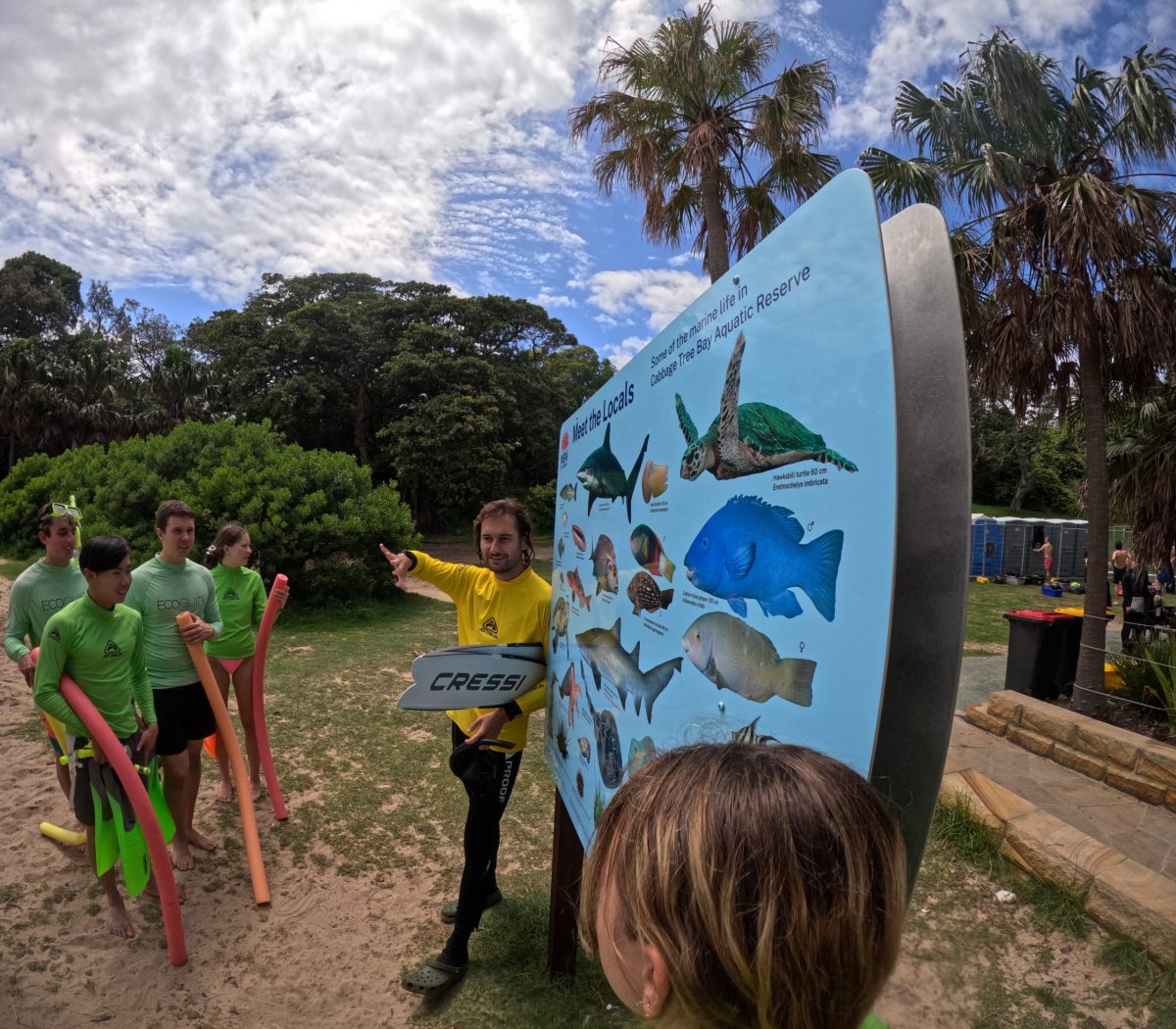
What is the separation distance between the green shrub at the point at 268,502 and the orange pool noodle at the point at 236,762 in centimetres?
819

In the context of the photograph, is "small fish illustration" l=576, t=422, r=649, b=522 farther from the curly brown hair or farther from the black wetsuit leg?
the black wetsuit leg

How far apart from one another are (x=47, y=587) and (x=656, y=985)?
172 inches

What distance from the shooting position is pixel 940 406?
937mm

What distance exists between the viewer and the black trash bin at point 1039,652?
281 inches

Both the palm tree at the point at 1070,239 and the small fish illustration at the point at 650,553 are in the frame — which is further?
the palm tree at the point at 1070,239

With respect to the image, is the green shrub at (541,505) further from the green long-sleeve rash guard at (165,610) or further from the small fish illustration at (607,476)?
the small fish illustration at (607,476)

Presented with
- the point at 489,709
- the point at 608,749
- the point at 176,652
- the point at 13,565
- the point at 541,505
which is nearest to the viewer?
the point at 608,749

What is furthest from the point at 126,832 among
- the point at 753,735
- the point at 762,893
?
the point at 762,893

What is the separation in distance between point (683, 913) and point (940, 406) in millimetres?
704

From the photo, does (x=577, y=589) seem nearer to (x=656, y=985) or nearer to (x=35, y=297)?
(x=656, y=985)

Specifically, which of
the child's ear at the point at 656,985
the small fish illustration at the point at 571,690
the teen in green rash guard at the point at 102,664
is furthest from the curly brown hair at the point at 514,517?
the child's ear at the point at 656,985

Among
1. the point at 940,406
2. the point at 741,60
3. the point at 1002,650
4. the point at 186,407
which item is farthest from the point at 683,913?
the point at 186,407

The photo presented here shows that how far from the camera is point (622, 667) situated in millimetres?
1859

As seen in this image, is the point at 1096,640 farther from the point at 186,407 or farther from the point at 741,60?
the point at 186,407
